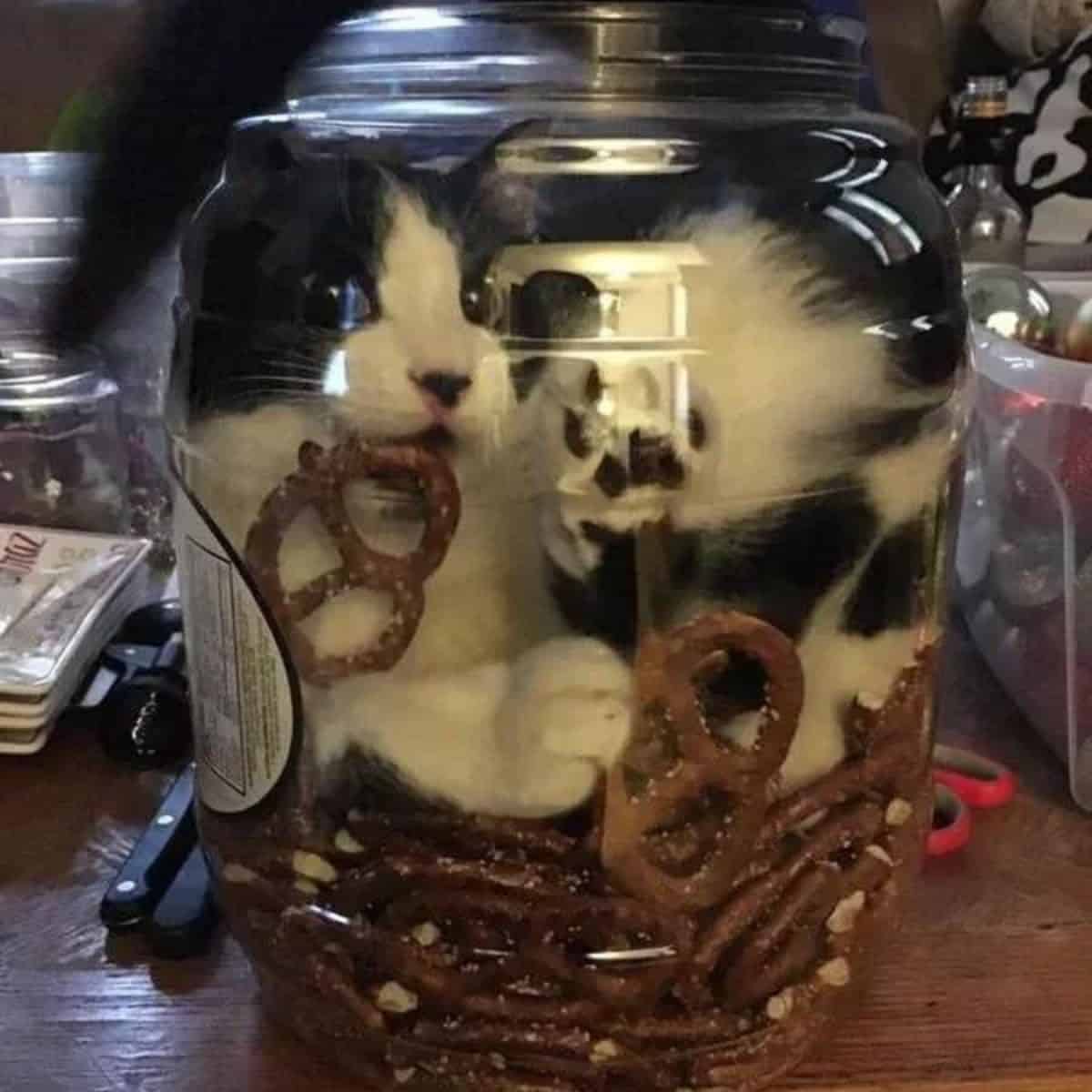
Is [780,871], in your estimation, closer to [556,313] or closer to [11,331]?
[556,313]

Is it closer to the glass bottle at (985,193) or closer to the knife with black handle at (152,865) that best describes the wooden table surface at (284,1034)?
the knife with black handle at (152,865)

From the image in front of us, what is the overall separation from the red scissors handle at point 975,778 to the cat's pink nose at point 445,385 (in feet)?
1.02

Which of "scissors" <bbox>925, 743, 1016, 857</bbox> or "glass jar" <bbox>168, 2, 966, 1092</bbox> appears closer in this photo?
"glass jar" <bbox>168, 2, 966, 1092</bbox>

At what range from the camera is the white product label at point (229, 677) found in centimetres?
50

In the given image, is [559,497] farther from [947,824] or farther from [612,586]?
[947,824]

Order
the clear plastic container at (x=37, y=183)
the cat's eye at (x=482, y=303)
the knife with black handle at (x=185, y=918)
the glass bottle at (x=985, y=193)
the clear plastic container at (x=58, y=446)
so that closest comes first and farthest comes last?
1. the cat's eye at (x=482, y=303)
2. the knife with black handle at (x=185, y=918)
3. the clear plastic container at (x=37, y=183)
4. the clear plastic container at (x=58, y=446)
5. the glass bottle at (x=985, y=193)

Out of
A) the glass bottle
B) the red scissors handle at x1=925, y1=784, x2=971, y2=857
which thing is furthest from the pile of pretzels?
the glass bottle

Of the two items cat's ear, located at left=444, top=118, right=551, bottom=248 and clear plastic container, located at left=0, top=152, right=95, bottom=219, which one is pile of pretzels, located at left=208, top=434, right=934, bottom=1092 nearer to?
cat's ear, located at left=444, top=118, right=551, bottom=248

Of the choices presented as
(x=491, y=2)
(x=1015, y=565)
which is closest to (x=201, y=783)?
(x=491, y=2)

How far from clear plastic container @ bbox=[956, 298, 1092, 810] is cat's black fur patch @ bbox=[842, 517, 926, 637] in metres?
0.20

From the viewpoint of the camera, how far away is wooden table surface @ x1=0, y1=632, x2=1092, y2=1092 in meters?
0.52

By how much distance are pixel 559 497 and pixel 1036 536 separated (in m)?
0.38

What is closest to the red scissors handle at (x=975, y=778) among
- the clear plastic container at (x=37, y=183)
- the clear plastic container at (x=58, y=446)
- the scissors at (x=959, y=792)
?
the scissors at (x=959, y=792)

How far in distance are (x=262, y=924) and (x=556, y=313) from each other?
225mm
